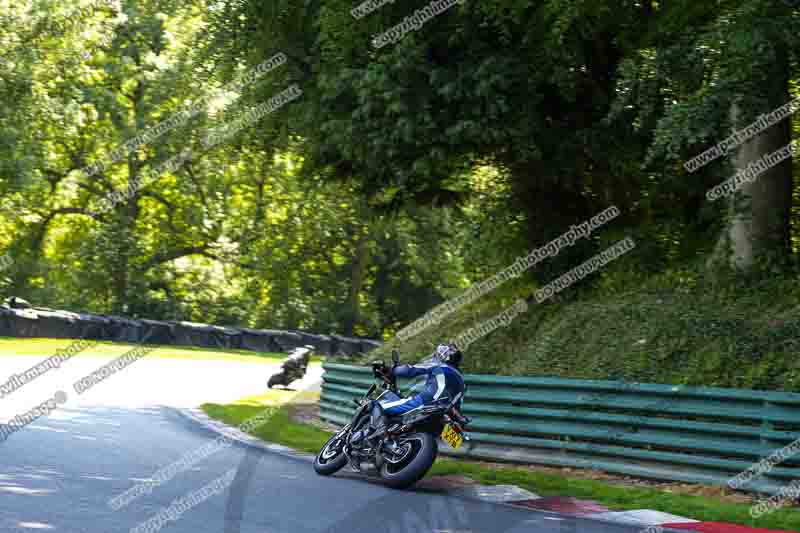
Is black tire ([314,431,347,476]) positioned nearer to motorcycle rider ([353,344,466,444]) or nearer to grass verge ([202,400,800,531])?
motorcycle rider ([353,344,466,444])

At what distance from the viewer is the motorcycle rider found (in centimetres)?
1284

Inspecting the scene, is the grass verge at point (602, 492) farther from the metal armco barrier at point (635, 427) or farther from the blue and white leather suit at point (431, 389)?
the blue and white leather suit at point (431, 389)

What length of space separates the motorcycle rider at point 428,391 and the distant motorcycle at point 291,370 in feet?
46.0

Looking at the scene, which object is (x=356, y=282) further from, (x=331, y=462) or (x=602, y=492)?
(x=602, y=492)

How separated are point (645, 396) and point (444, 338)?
7262 millimetres

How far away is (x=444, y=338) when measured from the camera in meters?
20.9

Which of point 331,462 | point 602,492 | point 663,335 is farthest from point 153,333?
point 602,492

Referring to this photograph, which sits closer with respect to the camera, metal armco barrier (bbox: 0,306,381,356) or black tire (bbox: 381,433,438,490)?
black tire (bbox: 381,433,438,490)

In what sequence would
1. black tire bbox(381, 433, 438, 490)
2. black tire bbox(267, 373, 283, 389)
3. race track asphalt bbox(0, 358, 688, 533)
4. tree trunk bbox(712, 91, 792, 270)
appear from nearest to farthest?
race track asphalt bbox(0, 358, 688, 533) < black tire bbox(381, 433, 438, 490) < tree trunk bbox(712, 91, 792, 270) < black tire bbox(267, 373, 283, 389)

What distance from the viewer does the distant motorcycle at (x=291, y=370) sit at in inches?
1065

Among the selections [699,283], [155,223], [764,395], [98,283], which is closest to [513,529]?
[764,395]

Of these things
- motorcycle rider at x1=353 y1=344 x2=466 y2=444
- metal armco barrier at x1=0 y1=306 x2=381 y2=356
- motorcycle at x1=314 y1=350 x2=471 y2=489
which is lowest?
metal armco barrier at x1=0 y1=306 x2=381 y2=356

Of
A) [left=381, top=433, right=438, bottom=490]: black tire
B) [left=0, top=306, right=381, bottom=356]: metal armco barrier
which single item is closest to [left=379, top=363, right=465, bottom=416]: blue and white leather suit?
[left=381, top=433, right=438, bottom=490]: black tire

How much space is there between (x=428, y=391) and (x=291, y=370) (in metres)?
14.7
